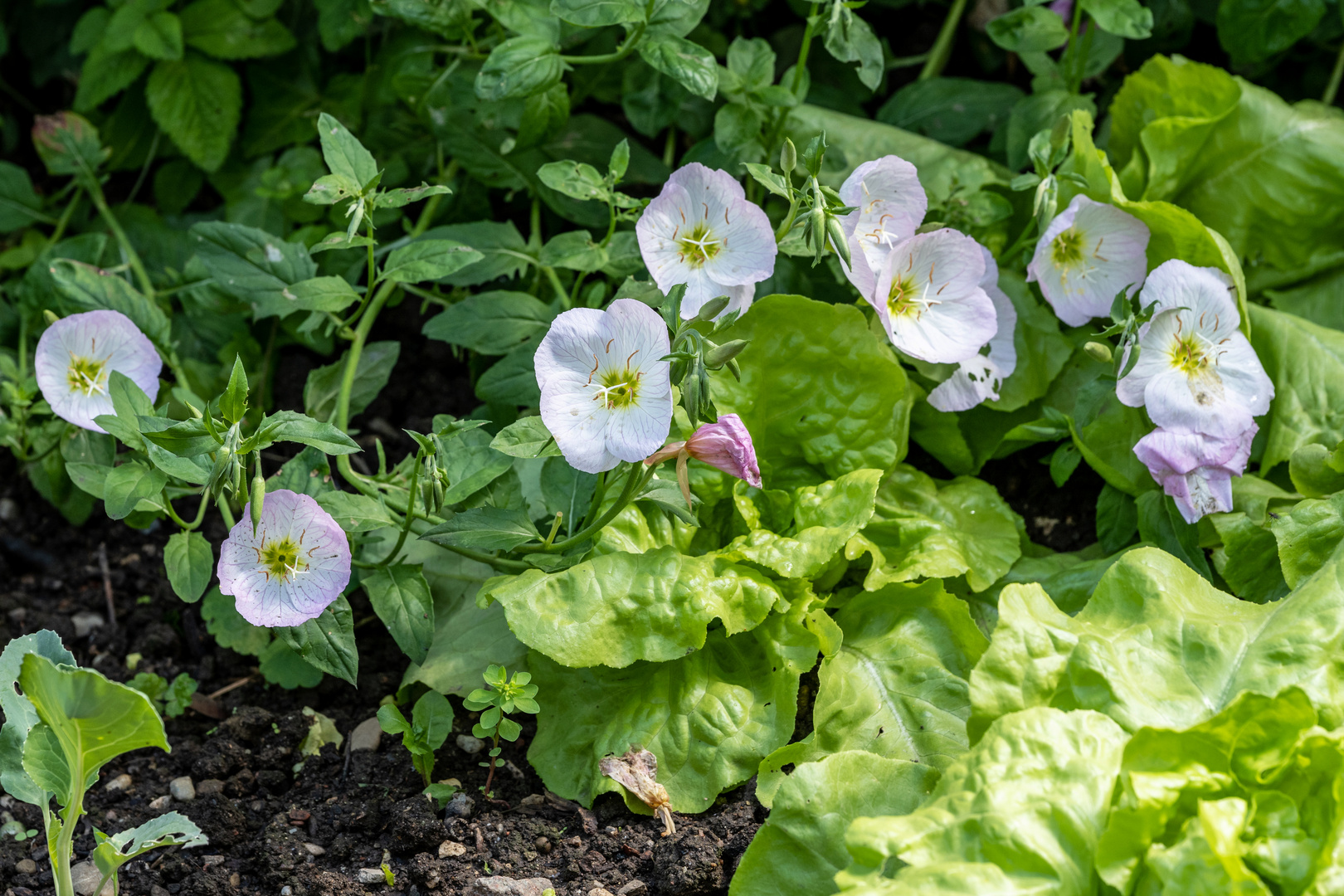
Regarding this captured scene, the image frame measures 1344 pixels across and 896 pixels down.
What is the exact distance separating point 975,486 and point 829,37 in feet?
2.57

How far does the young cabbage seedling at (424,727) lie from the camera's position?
5.27ft

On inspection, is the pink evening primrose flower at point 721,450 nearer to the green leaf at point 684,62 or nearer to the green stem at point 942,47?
the green leaf at point 684,62

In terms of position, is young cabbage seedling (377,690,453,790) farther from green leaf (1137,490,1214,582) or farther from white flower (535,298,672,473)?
green leaf (1137,490,1214,582)

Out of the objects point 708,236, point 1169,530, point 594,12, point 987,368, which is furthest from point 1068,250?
point 594,12

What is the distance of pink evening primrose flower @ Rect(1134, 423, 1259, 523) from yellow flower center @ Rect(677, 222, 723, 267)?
→ 0.75m

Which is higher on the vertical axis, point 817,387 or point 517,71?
point 517,71

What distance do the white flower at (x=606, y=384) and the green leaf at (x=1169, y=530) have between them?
34.6 inches

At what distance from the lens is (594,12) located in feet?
5.66

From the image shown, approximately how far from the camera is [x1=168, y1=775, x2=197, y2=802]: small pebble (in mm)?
1658

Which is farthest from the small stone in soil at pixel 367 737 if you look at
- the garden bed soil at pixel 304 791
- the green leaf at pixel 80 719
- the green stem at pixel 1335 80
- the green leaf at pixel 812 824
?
the green stem at pixel 1335 80

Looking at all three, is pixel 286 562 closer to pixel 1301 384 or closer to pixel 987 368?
pixel 987 368

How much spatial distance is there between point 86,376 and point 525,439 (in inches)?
33.0

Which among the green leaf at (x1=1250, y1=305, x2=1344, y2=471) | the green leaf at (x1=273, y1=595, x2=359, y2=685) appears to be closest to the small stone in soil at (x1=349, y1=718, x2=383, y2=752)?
the green leaf at (x1=273, y1=595, x2=359, y2=685)

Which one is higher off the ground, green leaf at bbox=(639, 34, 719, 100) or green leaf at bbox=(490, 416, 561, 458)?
green leaf at bbox=(639, 34, 719, 100)
